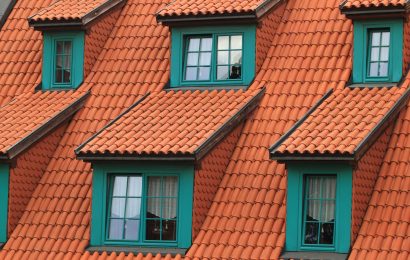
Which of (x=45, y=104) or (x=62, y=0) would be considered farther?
(x=62, y=0)

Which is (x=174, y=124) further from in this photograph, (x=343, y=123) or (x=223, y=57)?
(x=343, y=123)

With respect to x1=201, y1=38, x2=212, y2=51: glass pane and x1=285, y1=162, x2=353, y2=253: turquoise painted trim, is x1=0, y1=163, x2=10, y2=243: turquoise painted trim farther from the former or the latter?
x1=285, y1=162, x2=353, y2=253: turquoise painted trim

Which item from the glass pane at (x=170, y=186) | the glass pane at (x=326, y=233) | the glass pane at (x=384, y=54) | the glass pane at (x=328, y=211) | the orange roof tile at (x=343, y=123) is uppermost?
the glass pane at (x=384, y=54)

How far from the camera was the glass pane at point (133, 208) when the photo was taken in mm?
32125

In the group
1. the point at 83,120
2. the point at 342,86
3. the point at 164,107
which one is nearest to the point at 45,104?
the point at 83,120

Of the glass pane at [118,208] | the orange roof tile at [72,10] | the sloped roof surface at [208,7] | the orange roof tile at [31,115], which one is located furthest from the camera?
the orange roof tile at [72,10]

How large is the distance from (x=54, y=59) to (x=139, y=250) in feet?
24.1

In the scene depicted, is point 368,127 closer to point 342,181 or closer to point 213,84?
point 342,181

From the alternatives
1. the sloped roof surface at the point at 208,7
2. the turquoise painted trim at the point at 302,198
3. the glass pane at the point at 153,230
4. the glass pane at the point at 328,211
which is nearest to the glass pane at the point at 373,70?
the sloped roof surface at the point at 208,7

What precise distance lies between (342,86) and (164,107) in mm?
4429

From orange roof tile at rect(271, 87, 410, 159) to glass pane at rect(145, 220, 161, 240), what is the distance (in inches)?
141

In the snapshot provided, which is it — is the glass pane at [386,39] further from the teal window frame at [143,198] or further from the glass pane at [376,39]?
the teal window frame at [143,198]

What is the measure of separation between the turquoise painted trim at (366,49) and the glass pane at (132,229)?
20.5 ft

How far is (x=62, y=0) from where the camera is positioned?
125 ft
